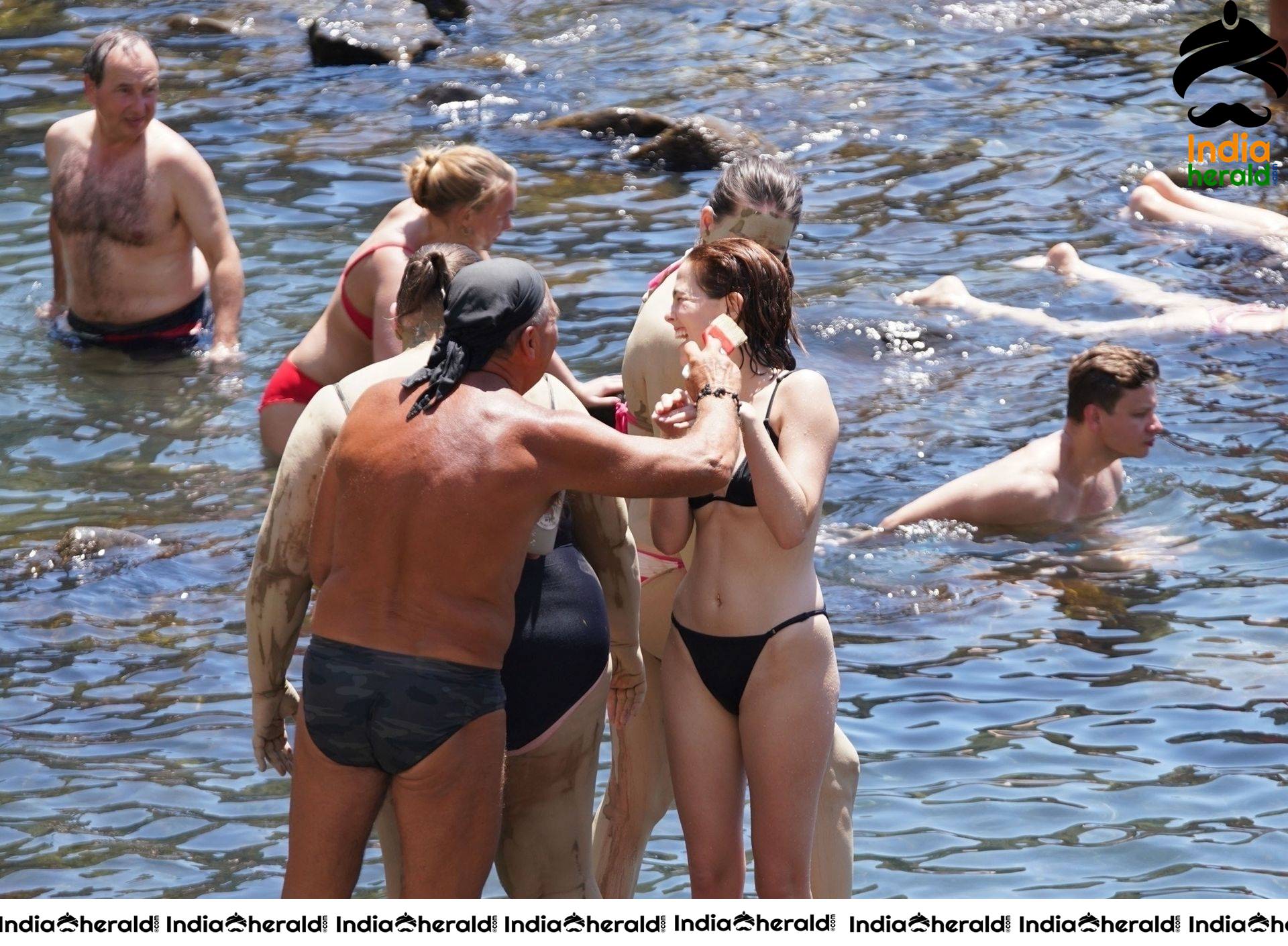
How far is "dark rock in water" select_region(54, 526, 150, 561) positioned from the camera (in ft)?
24.2

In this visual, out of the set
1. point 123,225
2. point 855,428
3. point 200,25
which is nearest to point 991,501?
point 855,428

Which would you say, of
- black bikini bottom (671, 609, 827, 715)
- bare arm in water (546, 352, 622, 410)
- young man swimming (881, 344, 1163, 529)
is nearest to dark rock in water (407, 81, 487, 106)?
young man swimming (881, 344, 1163, 529)

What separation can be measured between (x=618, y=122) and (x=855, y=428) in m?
5.71

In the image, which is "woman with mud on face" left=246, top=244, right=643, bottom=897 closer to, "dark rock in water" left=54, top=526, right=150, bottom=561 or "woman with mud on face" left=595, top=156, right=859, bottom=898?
"woman with mud on face" left=595, top=156, right=859, bottom=898

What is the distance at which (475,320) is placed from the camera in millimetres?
3789

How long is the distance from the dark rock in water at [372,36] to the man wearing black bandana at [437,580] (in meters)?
13.1

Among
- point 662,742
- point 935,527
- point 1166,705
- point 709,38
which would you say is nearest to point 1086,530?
point 935,527

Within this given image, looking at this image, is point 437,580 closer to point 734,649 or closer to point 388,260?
point 734,649

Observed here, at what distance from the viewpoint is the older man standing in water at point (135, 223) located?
8828mm

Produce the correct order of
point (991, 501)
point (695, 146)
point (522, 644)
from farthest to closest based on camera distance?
1. point (695, 146)
2. point (991, 501)
3. point (522, 644)

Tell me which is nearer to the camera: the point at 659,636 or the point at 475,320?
the point at 475,320

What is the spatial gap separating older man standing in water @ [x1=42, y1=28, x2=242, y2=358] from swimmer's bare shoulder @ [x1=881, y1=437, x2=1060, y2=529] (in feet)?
13.4

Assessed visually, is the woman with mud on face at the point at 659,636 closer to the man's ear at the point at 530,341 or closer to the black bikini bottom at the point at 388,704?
the man's ear at the point at 530,341
